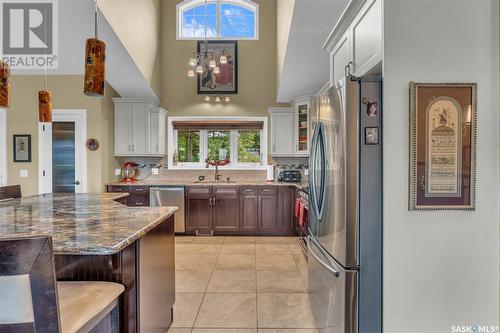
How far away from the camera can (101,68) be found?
1.85 metres

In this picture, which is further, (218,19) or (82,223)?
(218,19)

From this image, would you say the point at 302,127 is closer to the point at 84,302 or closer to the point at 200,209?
the point at 200,209

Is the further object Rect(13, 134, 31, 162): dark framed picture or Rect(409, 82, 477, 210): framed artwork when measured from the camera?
Rect(13, 134, 31, 162): dark framed picture

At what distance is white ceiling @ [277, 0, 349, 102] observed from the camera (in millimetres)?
2611

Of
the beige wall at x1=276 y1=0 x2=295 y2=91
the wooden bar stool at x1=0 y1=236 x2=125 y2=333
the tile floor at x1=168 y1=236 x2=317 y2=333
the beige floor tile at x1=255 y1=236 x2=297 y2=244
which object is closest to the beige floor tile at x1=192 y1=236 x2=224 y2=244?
the tile floor at x1=168 y1=236 x2=317 y2=333

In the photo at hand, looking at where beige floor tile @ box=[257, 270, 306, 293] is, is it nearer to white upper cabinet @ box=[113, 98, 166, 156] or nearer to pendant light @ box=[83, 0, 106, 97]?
pendant light @ box=[83, 0, 106, 97]

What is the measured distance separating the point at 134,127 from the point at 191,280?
3.09 m

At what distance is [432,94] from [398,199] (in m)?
0.61

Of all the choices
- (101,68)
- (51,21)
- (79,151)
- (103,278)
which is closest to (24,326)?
(103,278)

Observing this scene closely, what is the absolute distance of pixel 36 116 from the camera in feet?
15.5

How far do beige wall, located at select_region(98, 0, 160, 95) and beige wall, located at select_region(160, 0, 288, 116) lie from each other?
0.69ft

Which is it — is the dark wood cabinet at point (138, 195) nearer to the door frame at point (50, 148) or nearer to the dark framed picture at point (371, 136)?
the door frame at point (50, 148)

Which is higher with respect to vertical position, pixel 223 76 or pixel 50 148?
pixel 223 76
